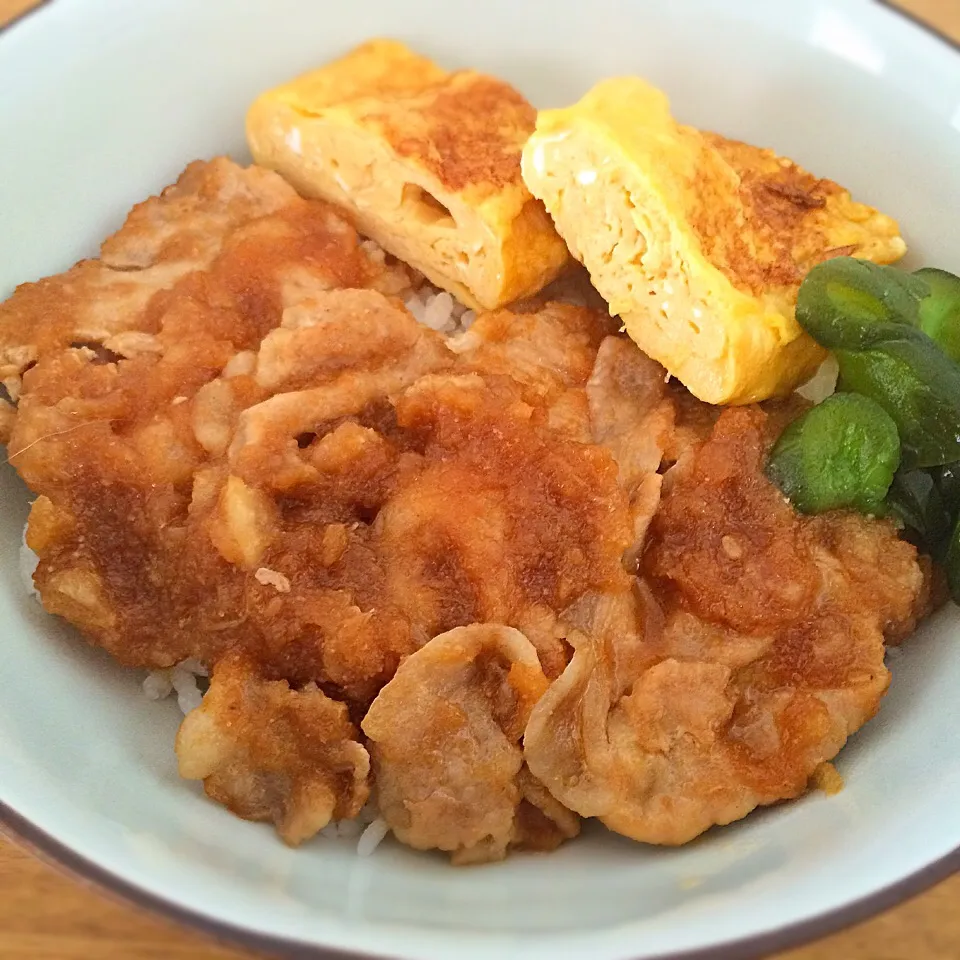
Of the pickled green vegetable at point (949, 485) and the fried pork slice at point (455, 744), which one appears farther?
the pickled green vegetable at point (949, 485)

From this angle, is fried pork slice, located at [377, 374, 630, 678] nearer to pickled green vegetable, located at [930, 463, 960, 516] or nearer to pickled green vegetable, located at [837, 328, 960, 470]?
pickled green vegetable, located at [837, 328, 960, 470]

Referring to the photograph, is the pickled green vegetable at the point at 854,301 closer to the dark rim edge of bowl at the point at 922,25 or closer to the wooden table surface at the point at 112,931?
the dark rim edge of bowl at the point at 922,25

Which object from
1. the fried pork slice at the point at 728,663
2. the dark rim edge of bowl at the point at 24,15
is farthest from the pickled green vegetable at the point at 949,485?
the dark rim edge of bowl at the point at 24,15

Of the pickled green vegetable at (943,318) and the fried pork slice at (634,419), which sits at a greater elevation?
the pickled green vegetable at (943,318)

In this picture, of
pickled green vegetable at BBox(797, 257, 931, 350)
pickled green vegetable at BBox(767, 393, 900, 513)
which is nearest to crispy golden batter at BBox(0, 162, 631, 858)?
pickled green vegetable at BBox(767, 393, 900, 513)

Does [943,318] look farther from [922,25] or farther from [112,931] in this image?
[112,931]

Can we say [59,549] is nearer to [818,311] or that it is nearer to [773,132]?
[818,311]

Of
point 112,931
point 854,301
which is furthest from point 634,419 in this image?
point 112,931
